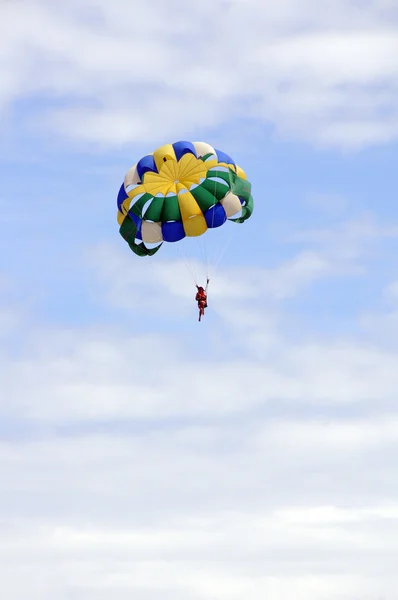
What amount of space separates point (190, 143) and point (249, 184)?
344cm

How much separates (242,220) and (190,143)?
4.45m

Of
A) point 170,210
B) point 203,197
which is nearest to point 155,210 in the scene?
point 170,210

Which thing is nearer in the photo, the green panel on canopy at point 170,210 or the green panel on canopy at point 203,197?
the green panel on canopy at point 170,210

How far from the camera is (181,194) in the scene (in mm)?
149500

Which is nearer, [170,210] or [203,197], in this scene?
[170,210]

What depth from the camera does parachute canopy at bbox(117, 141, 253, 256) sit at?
5876 inches

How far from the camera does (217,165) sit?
150 metres

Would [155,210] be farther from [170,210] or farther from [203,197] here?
[203,197]

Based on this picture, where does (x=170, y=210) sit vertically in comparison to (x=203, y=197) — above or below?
below

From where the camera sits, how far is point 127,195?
492 ft

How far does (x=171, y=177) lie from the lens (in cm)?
14975

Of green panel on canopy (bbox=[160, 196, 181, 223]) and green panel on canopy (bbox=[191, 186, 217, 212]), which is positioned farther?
green panel on canopy (bbox=[191, 186, 217, 212])

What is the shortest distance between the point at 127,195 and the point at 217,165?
4446 mm

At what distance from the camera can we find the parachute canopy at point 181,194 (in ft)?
490
